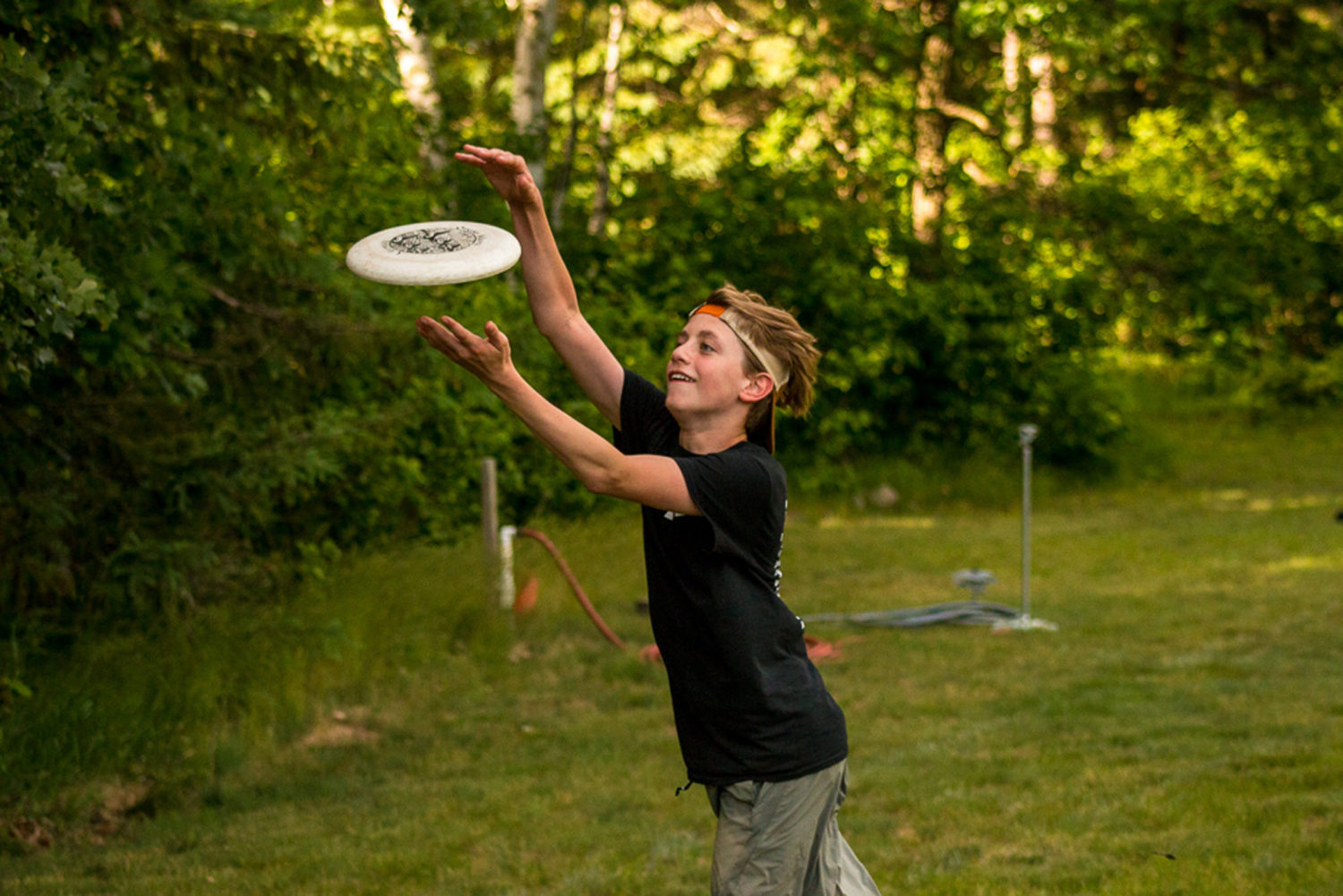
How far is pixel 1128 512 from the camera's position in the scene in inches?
585

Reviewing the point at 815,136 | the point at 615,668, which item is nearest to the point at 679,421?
the point at 615,668

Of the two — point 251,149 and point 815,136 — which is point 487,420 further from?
point 815,136

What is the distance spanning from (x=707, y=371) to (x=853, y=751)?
149 inches

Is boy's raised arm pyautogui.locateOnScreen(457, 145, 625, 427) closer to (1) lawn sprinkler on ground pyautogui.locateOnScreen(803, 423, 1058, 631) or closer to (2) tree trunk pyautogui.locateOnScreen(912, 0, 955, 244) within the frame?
(1) lawn sprinkler on ground pyautogui.locateOnScreen(803, 423, 1058, 631)

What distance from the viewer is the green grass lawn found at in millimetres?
5012

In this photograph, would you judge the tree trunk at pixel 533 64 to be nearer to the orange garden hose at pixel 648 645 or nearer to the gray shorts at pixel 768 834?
the orange garden hose at pixel 648 645

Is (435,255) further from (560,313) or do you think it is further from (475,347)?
(560,313)

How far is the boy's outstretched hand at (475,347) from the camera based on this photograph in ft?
8.82

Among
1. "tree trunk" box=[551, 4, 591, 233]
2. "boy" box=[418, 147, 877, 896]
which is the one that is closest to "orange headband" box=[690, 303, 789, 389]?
"boy" box=[418, 147, 877, 896]

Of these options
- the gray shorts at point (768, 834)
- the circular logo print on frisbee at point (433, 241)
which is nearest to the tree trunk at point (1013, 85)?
the circular logo print on frisbee at point (433, 241)

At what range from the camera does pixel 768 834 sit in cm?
305

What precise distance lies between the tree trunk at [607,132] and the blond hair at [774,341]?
11.0 meters

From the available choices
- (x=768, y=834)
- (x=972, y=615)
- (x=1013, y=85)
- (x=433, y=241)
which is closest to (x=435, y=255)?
(x=433, y=241)

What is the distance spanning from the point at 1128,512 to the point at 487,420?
24.5ft
